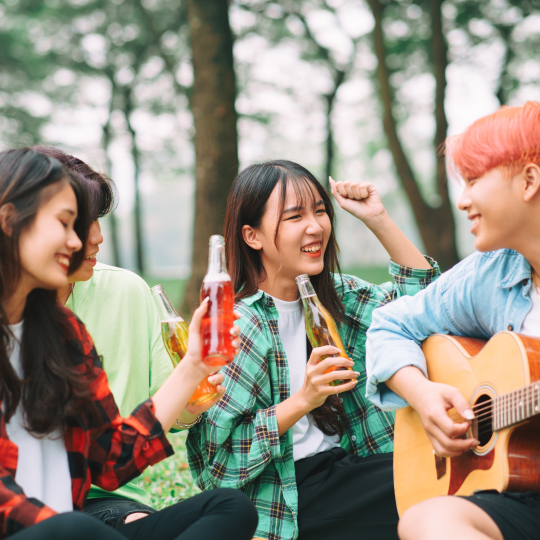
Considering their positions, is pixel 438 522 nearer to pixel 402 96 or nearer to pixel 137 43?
pixel 137 43

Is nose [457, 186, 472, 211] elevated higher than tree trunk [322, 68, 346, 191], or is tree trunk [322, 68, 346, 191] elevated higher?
tree trunk [322, 68, 346, 191]

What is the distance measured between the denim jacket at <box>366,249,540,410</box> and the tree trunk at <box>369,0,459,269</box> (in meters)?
9.36

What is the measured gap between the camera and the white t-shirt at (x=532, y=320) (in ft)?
6.93

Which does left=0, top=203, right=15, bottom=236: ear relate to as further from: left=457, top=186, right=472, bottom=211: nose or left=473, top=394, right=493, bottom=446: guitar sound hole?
left=473, top=394, right=493, bottom=446: guitar sound hole

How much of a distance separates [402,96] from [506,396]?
1827 cm

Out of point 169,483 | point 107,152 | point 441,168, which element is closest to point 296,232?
point 169,483


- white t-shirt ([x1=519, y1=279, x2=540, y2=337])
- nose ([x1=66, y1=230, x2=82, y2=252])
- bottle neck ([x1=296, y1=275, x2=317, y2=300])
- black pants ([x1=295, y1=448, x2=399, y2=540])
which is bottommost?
black pants ([x1=295, y1=448, x2=399, y2=540])

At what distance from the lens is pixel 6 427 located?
5.89ft

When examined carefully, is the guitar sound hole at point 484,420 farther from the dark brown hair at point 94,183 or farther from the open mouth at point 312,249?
the dark brown hair at point 94,183

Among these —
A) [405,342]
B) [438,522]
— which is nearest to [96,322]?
[405,342]

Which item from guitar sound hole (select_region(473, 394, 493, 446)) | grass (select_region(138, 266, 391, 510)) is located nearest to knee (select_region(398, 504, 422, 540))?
guitar sound hole (select_region(473, 394, 493, 446))

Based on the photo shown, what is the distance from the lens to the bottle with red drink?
1.95 metres

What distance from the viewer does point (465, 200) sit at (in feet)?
6.76

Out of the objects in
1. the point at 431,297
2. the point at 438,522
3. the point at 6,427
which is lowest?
the point at 438,522
